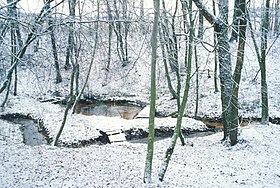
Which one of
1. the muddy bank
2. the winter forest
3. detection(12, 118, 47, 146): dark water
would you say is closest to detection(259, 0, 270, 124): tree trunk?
the winter forest

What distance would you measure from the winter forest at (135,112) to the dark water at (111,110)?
153 mm

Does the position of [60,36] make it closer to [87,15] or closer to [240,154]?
[87,15]

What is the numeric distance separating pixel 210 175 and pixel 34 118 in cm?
1194

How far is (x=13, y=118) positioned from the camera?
16016 millimetres

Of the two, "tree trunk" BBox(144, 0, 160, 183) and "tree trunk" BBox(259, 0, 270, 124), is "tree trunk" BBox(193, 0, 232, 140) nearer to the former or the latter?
"tree trunk" BBox(144, 0, 160, 183)

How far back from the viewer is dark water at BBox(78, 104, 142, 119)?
58.5ft

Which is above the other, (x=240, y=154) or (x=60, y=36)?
(x=60, y=36)

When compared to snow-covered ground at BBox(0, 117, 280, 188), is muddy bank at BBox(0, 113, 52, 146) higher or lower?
lower

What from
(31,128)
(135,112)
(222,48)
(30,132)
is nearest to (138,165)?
(222,48)

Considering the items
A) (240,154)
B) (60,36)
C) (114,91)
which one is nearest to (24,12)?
(60,36)

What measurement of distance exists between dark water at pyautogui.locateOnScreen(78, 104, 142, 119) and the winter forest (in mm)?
153

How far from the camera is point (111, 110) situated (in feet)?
62.3

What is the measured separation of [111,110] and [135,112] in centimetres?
181

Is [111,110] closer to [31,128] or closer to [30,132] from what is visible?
[31,128]
